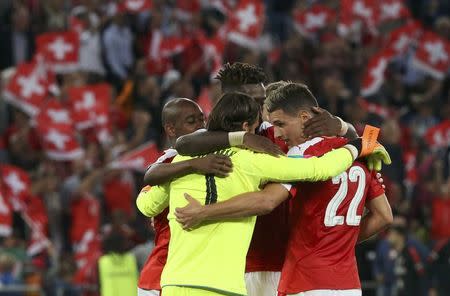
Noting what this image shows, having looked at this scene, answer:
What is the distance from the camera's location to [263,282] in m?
7.35

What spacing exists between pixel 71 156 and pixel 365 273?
12.3 feet

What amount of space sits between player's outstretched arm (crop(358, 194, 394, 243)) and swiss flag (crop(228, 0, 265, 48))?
32.2ft

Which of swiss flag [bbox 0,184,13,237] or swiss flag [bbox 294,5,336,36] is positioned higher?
swiss flag [bbox 294,5,336,36]

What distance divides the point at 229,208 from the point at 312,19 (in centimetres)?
1231

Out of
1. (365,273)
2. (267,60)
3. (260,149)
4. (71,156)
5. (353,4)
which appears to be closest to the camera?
(260,149)

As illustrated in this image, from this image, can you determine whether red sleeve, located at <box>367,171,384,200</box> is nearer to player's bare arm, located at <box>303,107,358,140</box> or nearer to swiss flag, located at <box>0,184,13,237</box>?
player's bare arm, located at <box>303,107,358,140</box>

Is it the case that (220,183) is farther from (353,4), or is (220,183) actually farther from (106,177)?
(353,4)

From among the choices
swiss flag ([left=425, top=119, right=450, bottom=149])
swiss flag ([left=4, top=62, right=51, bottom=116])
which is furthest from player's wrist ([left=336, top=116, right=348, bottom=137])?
swiss flag ([left=425, top=119, right=450, bottom=149])

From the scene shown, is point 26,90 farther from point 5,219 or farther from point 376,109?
point 376,109

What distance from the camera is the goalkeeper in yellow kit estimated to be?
242 inches

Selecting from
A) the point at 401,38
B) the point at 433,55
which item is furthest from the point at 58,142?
the point at 433,55

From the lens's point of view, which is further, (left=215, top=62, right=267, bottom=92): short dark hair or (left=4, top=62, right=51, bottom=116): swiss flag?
(left=4, top=62, right=51, bottom=116): swiss flag

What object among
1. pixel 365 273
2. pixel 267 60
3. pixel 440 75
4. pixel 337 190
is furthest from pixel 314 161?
pixel 440 75

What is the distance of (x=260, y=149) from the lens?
20.4ft
